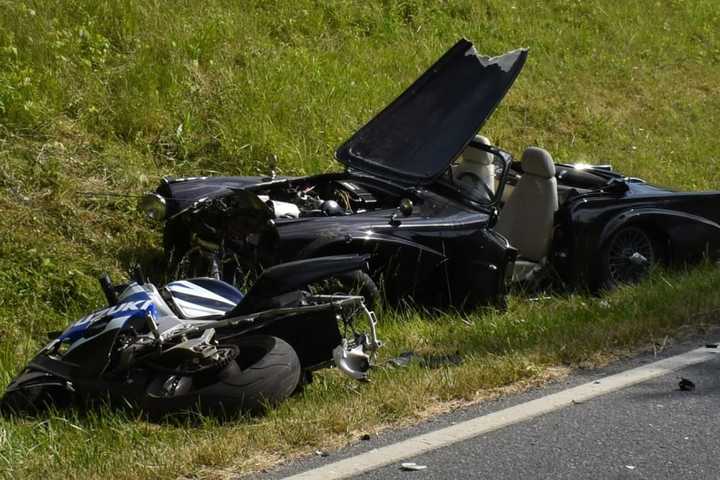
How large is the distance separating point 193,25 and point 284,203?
4452mm

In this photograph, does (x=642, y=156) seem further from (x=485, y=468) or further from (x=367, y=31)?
(x=485, y=468)

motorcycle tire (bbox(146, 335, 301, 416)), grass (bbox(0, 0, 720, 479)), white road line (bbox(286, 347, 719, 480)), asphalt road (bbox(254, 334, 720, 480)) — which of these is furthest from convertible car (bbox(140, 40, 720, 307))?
asphalt road (bbox(254, 334, 720, 480))

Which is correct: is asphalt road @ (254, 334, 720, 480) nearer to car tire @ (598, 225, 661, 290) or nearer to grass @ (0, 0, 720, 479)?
grass @ (0, 0, 720, 479)

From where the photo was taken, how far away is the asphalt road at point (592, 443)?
4.50 metres

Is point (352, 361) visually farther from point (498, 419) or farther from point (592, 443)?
point (592, 443)

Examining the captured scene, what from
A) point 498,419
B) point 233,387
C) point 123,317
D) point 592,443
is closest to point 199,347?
point 233,387

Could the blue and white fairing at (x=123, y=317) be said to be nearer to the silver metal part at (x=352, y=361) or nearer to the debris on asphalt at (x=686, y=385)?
the silver metal part at (x=352, y=361)

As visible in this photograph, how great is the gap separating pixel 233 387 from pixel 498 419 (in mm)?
1232

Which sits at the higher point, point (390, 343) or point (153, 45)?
point (153, 45)

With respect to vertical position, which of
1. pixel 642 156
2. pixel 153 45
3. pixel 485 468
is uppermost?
pixel 153 45

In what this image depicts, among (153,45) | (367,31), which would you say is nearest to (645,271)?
(153,45)

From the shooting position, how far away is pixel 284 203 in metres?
8.36

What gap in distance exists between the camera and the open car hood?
8297 mm

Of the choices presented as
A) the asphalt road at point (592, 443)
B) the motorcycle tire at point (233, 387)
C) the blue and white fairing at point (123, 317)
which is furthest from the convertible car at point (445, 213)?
the asphalt road at point (592, 443)
